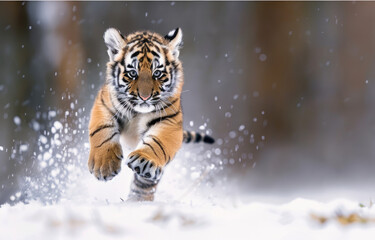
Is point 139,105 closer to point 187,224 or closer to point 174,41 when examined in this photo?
point 174,41

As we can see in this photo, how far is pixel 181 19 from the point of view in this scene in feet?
16.9

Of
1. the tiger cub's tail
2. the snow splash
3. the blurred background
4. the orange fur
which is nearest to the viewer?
the orange fur

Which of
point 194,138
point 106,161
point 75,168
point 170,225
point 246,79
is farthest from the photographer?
point 246,79

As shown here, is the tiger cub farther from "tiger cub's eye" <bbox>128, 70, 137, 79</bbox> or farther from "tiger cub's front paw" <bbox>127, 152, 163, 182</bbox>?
"tiger cub's front paw" <bbox>127, 152, 163, 182</bbox>

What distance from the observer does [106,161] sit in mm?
2121

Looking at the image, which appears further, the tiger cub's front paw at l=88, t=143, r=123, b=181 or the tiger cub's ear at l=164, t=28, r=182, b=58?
the tiger cub's ear at l=164, t=28, r=182, b=58

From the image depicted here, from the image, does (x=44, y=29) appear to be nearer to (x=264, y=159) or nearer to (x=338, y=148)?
(x=264, y=159)

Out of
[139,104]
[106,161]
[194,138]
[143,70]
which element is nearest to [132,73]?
[143,70]

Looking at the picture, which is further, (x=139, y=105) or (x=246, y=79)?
(x=246, y=79)

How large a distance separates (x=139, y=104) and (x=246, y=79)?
3503mm

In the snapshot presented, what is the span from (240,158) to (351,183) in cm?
132

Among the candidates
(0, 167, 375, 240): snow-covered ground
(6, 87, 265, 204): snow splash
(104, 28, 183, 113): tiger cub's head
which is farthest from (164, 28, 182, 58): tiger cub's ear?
(0, 167, 375, 240): snow-covered ground

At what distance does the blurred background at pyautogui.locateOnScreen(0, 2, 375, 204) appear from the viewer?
4578 millimetres

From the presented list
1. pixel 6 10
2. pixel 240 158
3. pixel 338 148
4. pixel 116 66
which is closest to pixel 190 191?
pixel 116 66
